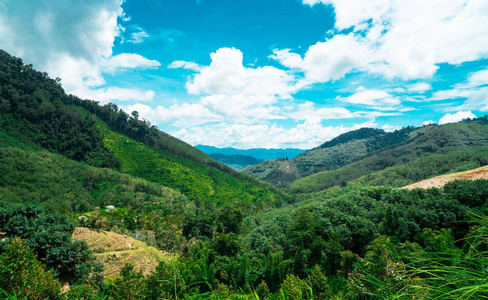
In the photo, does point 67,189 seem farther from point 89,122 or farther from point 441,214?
point 441,214

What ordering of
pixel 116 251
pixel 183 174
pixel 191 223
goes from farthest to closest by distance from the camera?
1. pixel 183 174
2. pixel 191 223
3. pixel 116 251

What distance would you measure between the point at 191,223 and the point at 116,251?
18775 mm

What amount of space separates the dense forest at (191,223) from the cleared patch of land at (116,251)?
10.7ft

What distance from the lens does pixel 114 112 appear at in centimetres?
13475

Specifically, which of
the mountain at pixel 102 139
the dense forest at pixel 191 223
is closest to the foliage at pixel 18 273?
the dense forest at pixel 191 223

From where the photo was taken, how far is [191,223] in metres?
53.7

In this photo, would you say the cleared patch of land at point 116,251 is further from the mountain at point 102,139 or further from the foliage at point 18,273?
the mountain at point 102,139

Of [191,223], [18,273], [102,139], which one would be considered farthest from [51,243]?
[102,139]

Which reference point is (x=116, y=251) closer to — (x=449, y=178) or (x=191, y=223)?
(x=191, y=223)

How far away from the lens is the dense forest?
3.66m

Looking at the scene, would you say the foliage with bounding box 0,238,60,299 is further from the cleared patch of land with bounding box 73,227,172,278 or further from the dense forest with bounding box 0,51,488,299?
the cleared patch of land with bounding box 73,227,172,278

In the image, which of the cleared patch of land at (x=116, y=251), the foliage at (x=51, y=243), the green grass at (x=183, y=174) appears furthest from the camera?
the green grass at (x=183, y=174)

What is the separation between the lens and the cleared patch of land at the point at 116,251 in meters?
34.3

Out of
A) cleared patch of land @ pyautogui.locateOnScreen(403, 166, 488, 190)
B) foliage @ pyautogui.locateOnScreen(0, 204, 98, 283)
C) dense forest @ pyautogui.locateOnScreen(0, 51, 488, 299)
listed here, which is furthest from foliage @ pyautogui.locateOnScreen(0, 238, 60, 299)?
cleared patch of land @ pyautogui.locateOnScreen(403, 166, 488, 190)
